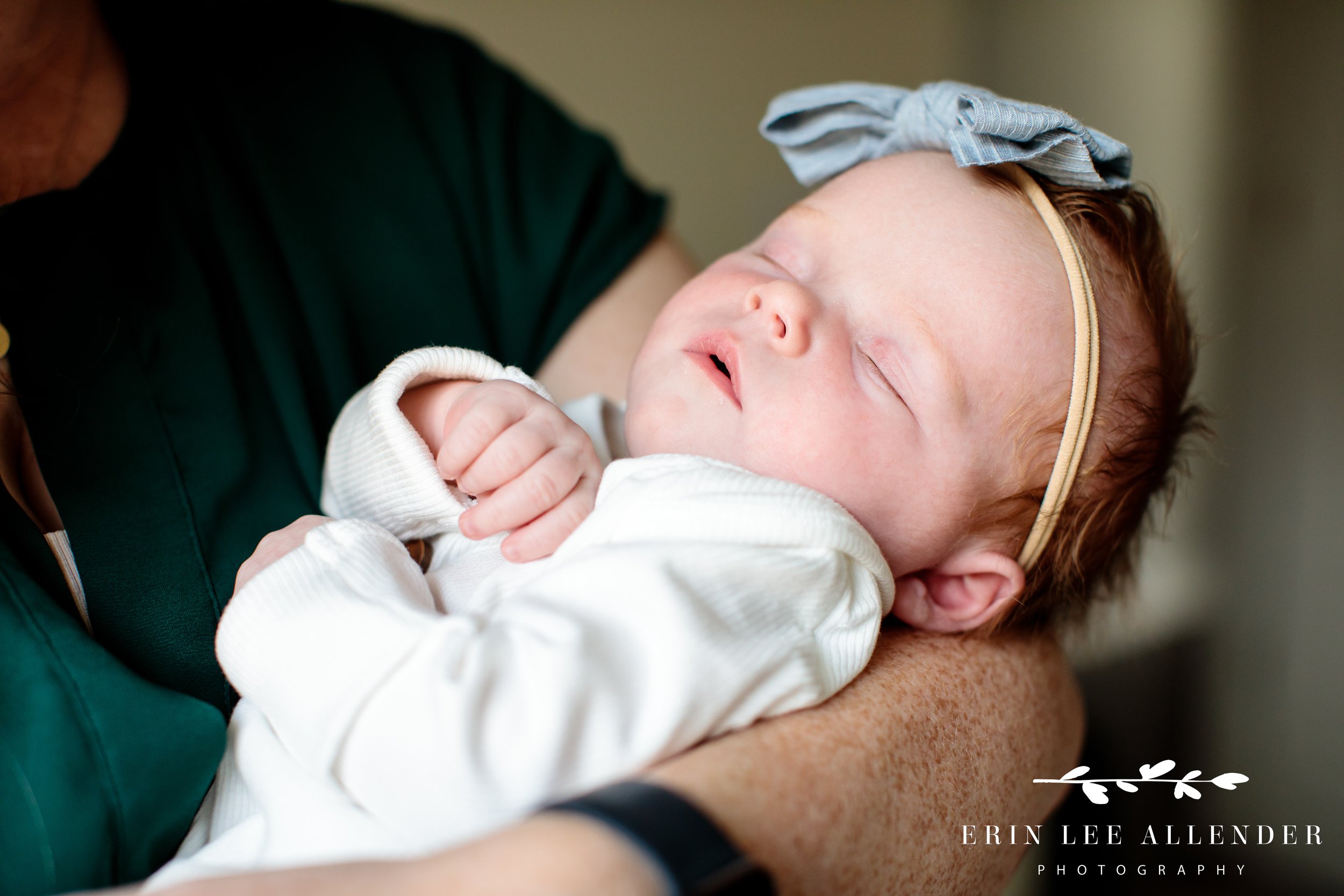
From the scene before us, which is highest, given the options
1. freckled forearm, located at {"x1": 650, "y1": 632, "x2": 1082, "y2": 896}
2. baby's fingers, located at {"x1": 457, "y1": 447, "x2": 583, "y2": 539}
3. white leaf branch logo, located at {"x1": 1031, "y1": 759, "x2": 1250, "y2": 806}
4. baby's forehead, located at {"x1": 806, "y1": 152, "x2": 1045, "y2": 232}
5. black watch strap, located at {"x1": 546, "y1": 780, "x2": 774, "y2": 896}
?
baby's forehead, located at {"x1": 806, "y1": 152, "x2": 1045, "y2": 232}

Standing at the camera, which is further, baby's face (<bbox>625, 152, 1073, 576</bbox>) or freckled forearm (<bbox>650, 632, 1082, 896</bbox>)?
baby's face (<bbox>625, 152, 1073, 576</bbox>)

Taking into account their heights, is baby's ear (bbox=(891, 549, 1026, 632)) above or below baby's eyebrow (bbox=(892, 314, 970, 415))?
below

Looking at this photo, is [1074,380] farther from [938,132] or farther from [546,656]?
[546,656]

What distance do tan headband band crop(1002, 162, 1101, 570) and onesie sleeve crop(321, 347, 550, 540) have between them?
1.81ft

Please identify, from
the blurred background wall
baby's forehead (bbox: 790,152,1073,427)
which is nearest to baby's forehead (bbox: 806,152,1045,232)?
baby's forehead (bbox: 790,152,1073,427)

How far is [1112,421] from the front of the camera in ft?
3.22

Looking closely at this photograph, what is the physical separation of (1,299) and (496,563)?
521mm

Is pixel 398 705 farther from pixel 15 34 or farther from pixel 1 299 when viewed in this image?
pixel 15 34

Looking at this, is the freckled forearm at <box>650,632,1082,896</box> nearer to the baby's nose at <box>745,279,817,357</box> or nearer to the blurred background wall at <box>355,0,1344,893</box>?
the baby's nose at <box>745,279,817,357</box>

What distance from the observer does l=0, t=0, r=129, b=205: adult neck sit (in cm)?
87

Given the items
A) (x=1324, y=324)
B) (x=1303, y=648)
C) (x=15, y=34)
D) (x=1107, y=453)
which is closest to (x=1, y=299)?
(x=15, y=34)

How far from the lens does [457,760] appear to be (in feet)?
1.97

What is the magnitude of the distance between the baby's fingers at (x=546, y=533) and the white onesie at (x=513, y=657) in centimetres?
2

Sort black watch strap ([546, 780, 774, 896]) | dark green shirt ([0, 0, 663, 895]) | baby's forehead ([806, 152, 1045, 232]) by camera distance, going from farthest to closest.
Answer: baby's forehead ([806, 152, 1045, 232]), dark green shirt ([0, 0, 663, 895]), black watch strap ([546, 780, 774, 896])
